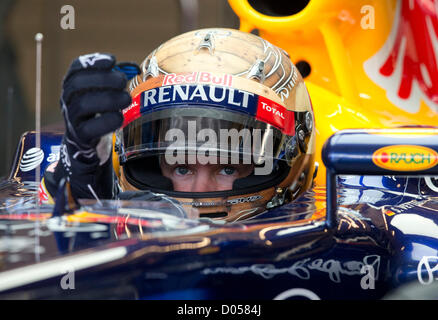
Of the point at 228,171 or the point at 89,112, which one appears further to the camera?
the point at 228,171

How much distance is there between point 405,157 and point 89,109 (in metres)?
0.58

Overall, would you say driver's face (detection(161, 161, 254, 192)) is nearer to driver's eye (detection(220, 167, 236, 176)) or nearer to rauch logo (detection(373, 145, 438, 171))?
driver's eye (detection(220, 167, 236, 176))

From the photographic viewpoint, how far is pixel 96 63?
3.63ft

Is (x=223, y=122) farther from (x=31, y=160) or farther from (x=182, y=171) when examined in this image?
(x=31, y=160)

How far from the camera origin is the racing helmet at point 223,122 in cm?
143

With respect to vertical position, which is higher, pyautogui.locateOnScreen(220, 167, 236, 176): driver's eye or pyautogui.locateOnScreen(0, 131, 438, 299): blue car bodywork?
pyautogui.locateOnScreen(220, 167, 236, 176): driver's eye

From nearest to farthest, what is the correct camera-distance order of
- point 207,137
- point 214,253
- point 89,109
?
point 214,253
point 89,109
point 207,137

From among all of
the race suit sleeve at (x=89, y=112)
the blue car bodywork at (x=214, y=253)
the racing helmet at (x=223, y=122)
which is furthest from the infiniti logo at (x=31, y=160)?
the blue car bodywork at (x=214, y=253)

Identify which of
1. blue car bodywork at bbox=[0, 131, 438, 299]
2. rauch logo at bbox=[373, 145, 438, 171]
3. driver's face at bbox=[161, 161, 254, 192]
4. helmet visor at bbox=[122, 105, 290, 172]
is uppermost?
helmet visor at bbox=[122, 105, 290, 172]

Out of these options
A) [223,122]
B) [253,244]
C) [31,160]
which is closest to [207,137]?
[223,122]

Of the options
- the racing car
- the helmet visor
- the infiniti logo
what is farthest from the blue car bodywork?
the infiniti logo

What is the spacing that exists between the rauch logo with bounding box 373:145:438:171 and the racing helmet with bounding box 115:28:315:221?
0.52 meters

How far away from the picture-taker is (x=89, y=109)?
3.62ft

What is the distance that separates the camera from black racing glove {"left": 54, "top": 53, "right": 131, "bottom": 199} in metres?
1.10
